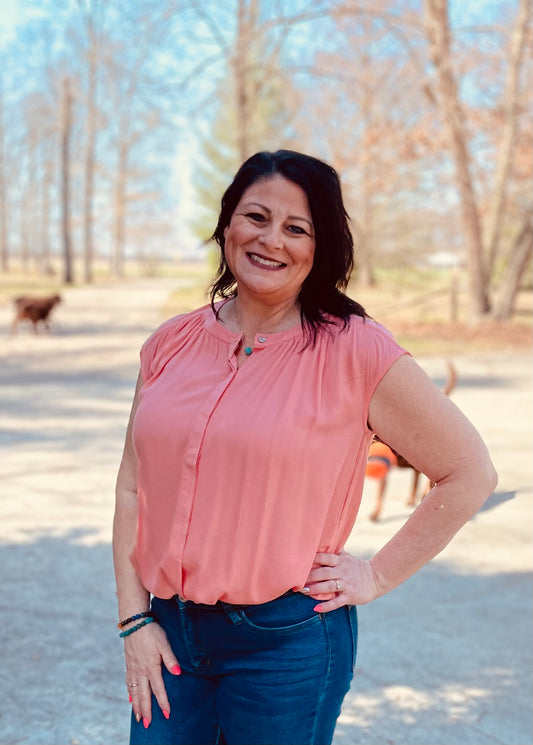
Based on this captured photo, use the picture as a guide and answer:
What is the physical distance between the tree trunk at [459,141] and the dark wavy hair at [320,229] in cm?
1646

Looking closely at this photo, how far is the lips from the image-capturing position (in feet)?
6.20

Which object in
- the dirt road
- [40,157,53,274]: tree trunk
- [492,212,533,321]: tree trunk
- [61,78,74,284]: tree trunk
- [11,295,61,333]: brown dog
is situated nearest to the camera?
the dirt road

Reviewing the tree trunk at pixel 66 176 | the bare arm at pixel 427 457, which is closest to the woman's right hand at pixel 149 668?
the bare arm at pixel 427 457

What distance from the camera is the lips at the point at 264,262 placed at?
6.20 ft

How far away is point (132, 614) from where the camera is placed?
1.91 m

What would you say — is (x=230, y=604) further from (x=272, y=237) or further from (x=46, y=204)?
(x=46, y=204)

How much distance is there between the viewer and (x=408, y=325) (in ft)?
59.4

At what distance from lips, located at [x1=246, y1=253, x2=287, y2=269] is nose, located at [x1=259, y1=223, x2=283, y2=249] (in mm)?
40

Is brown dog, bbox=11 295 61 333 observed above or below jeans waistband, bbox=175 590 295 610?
below

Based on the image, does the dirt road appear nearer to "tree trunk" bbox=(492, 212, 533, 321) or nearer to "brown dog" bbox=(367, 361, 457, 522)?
"brown dog" bbox=(367, 361, 457, 522)

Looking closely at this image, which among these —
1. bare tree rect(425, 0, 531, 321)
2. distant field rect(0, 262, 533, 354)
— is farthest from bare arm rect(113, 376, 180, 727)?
bare tree rect(425, 0, 531, 321)

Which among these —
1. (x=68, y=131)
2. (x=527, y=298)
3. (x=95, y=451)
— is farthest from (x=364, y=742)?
(x=68, y=131)

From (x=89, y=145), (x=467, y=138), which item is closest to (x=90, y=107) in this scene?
(x=89, y=145)

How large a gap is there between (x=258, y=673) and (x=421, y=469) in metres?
0.54
